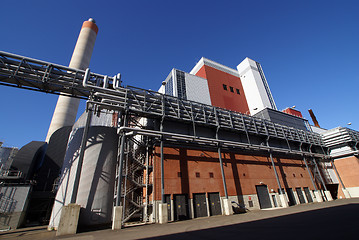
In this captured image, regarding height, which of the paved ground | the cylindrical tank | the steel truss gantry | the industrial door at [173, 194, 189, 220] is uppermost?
the steel truss gantry

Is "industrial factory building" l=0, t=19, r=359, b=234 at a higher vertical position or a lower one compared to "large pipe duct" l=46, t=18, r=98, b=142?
lower

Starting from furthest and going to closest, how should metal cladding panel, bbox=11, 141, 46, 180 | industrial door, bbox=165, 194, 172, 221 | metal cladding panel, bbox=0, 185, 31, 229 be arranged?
metal cladding panel, bbox=11, 141, 46, 180 → metal cladding panel, bbox=0, 185, 31, 229 → industrial door, bbox=165, 194, 172, 221

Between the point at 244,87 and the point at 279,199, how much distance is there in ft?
123

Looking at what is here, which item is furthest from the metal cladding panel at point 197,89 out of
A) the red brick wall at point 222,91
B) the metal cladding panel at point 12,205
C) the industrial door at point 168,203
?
the metal cladding panel at point 12,205

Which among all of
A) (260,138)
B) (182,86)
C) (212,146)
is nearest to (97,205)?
(212,146)

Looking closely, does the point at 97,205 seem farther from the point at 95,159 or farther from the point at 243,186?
the point at 243,186

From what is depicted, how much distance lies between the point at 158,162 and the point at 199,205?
22.2 feet

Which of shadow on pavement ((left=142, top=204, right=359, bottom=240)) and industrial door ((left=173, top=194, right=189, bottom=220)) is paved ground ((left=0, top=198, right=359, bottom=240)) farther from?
industrial door ((left=173, top=194, right=189, bottom=220))

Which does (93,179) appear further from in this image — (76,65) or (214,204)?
(76,65)

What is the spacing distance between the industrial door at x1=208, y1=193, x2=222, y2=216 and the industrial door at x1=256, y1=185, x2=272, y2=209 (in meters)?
7.33

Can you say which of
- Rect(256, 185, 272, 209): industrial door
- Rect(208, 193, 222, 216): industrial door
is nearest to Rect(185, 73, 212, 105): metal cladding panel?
Rect(256, 185, 272, 209): industrial door

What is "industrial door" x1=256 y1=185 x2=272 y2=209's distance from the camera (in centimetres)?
2353

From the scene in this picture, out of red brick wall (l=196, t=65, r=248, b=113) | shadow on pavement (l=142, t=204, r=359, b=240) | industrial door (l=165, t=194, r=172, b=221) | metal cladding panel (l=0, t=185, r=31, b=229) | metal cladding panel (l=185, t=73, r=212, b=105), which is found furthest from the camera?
red brick wall (l=196, t=65, r=248, b=113)

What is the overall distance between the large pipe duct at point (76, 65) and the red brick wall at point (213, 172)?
124 feet
